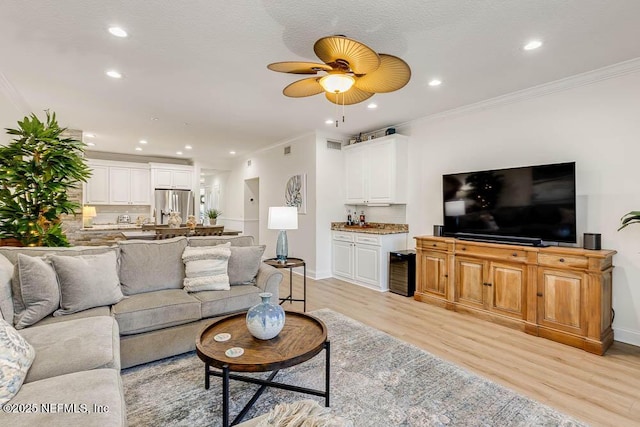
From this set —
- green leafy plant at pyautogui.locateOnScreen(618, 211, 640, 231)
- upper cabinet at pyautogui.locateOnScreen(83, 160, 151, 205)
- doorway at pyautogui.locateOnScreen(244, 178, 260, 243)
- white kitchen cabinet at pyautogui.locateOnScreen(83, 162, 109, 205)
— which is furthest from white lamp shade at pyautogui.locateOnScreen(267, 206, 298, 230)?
white kitchen cabinet at pyautogui.locateOnScreen(83, 162, 109, 205)

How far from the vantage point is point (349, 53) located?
6.61 feet

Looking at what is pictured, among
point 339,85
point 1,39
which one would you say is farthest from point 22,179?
point 339,85

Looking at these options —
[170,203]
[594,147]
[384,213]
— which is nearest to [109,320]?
[384,213]

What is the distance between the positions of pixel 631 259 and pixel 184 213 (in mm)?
8655

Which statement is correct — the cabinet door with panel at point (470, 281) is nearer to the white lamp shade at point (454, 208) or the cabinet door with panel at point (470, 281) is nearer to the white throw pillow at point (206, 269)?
the white lamp shade at point (454, 208)

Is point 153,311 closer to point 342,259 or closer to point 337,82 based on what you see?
point 337,82

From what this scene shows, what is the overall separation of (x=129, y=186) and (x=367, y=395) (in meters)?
8.03

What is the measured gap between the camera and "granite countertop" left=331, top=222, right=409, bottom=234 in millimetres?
5055

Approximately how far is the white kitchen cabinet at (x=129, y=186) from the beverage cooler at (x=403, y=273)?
265 inches

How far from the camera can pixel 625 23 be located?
2338 mm

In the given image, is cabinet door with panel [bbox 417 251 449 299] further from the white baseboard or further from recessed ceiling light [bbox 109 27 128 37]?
recessed ceiling light [bbox 109 27 128 37]

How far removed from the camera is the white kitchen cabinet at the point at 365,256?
4922 mm

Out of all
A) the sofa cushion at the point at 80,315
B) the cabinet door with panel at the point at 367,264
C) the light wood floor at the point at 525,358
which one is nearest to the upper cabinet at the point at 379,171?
the cabinet door with panel at the point at 367,264

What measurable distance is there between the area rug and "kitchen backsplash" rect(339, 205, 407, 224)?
2890mm
